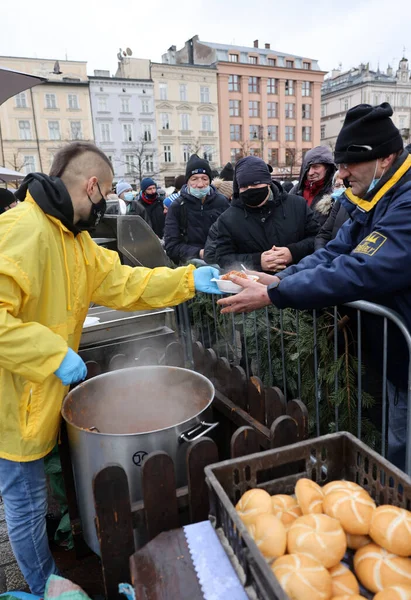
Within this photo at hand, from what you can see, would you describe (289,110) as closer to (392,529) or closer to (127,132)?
(127,132)

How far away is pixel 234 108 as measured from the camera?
5122 centimetres

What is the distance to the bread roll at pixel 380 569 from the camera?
41.6 inches

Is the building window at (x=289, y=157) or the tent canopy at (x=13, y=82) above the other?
the building window at (x=289, y=157)

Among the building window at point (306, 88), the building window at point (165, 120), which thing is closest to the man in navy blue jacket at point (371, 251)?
the building window at point (165, 120)

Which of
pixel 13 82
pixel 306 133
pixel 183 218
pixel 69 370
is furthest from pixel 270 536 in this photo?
pixel 306 133

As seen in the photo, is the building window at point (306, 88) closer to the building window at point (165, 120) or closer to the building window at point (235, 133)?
the building window at point (235, 133)

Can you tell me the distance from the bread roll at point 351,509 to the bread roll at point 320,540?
0.14ft

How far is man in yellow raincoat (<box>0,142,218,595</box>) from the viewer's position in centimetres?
172

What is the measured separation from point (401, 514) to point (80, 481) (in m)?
1.50

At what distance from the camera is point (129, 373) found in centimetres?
248

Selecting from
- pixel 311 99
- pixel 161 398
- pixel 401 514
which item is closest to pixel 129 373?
pixel 161 398

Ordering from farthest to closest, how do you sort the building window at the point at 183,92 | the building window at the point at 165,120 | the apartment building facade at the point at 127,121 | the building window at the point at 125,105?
the building window at the point at 183,92
the building window at the point at 165,120
the building window at the point at 125,105
the apartment building facade at the point at 127,121

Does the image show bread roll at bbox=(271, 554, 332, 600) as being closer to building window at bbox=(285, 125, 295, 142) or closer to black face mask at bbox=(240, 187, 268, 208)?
black face mask at bbox=(240, 187, 268, 208)

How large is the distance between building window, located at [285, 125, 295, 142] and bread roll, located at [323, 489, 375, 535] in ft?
190
